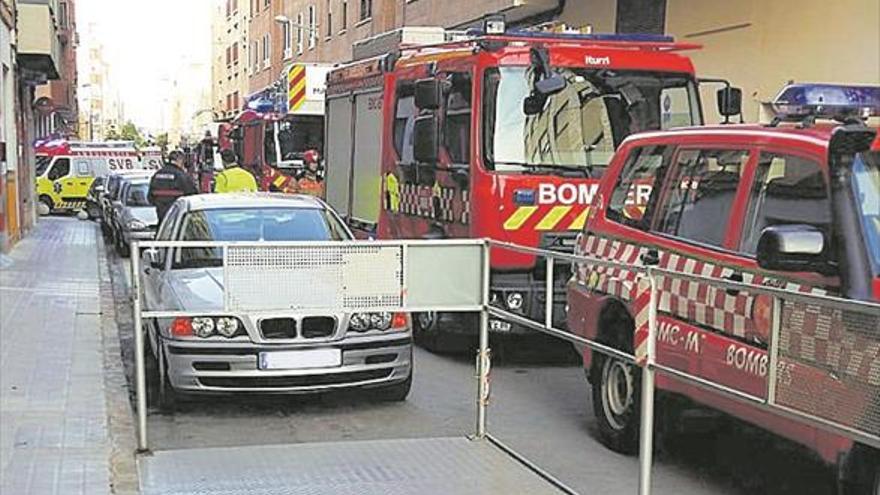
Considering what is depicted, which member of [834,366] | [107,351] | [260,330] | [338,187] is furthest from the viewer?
[338,187]

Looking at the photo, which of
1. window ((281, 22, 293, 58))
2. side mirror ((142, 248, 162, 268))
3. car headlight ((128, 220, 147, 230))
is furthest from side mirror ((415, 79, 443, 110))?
window ((281, 22, 293, 58))

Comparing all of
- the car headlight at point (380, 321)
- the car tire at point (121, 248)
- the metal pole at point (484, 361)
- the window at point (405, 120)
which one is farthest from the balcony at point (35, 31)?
the metal pole at point (484, 361)

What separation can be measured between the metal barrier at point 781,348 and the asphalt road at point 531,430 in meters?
0.63

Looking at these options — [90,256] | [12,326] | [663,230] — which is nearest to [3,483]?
[663,230]

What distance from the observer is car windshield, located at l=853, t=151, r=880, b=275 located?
15.6 ft

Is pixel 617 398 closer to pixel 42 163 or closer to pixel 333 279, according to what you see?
pixel 333 279

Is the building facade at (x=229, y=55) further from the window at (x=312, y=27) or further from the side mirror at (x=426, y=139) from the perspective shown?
the side mirror at (x=426, y=139)

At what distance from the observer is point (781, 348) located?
4.11 m

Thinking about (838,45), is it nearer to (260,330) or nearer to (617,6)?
(617,6)

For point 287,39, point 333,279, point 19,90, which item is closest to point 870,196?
point 333,279

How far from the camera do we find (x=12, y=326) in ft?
34.3

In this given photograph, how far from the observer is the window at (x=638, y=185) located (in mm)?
6578

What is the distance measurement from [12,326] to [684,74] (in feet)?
22.6

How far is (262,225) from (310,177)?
11183 millimetres
